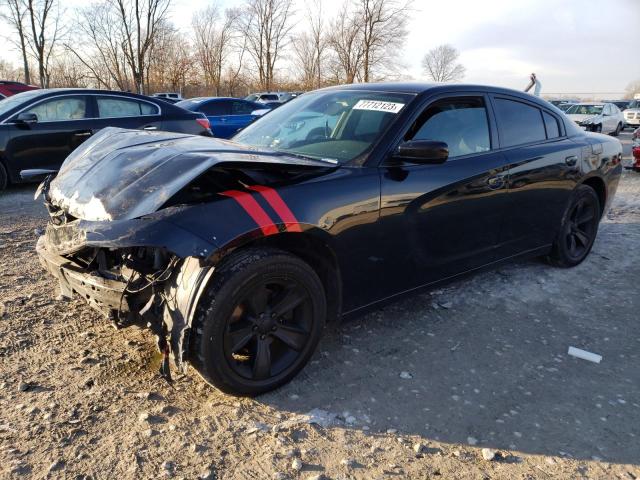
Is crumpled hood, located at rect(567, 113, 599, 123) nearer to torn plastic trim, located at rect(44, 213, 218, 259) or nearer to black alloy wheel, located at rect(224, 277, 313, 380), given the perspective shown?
black alloy wheel, located at rect(224, 277, 313, 380)

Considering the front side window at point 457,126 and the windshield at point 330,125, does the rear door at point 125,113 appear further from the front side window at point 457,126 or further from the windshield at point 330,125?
the front side window at point 457,126

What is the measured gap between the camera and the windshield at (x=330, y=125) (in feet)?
10.5

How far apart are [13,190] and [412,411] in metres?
7.27

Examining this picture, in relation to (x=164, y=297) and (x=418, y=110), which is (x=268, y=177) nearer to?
(x=164, y=297)

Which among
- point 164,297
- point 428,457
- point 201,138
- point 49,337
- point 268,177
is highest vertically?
point 201,138

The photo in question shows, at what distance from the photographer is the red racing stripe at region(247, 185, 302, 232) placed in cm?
253

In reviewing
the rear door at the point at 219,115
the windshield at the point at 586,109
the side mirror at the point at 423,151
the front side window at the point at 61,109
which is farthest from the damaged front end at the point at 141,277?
the windshield at the point at 586,109

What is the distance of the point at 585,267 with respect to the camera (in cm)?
493

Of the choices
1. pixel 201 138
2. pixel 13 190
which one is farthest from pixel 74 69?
pixel 201 138

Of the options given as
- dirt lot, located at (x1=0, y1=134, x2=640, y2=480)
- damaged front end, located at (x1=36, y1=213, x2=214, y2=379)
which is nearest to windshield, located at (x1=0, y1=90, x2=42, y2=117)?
dirt lot, located at (x1=0, y1=134, x2=640, y2=480)

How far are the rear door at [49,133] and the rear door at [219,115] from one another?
3.99 meters

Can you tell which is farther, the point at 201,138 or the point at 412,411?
the point at 201,138

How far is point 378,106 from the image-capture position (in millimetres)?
3395

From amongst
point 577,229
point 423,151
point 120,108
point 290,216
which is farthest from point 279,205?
point 120,108
